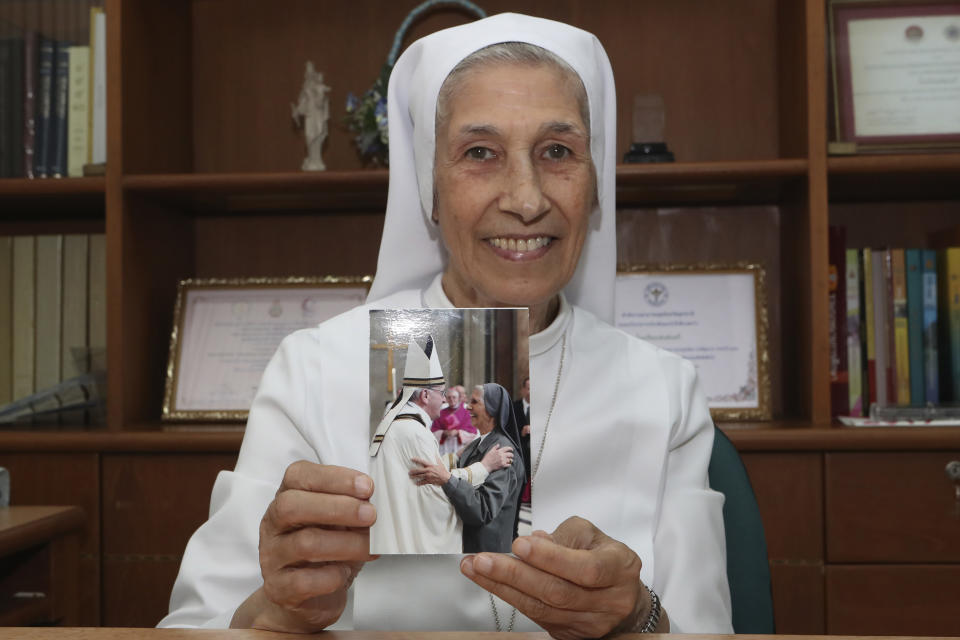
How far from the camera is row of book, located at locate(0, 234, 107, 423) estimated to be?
2434 millimetres

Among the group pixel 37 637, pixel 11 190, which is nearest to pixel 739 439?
pixel 37 637

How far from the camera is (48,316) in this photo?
244 cm

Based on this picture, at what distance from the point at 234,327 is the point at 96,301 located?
39 cm

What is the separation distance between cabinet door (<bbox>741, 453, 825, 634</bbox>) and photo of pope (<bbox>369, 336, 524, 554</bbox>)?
132 centimetres

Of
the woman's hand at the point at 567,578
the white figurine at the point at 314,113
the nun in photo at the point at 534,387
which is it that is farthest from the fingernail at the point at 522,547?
the white figurine at the point at 314,113

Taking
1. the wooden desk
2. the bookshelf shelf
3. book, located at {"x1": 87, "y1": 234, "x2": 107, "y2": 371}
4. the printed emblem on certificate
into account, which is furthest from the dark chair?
book, located at {"x1": 87, "y1": 234, "x2": 107, "y2": 371}

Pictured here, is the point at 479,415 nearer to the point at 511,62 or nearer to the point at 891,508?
the point at 511,62

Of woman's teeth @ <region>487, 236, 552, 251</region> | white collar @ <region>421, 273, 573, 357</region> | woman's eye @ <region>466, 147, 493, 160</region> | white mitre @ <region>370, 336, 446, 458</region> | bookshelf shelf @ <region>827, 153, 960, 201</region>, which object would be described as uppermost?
bookshelf shelf @ <region>827, 153, 960, 201</region>

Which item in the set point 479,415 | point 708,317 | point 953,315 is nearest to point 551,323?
point 479,415

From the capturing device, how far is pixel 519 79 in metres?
1.20

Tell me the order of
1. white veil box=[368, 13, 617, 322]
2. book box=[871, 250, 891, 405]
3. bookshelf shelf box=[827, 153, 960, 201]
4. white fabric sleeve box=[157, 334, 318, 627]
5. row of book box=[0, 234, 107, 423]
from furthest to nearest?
row of book box=[0, 234, 107, 423] → book box=[871, 250, 891, 405] → bookshelf shelf box=[827, 153, 960, 201] → white veil box=[368, 13, 617, 322] → white fabric sleeve box=[157, 334, 318, 627]

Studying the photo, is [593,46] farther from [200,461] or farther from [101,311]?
[101,311]

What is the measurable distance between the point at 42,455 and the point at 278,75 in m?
1.25

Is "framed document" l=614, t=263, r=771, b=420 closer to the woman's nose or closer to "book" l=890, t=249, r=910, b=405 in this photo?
"book" l=890, t=249, r=910, b=405
